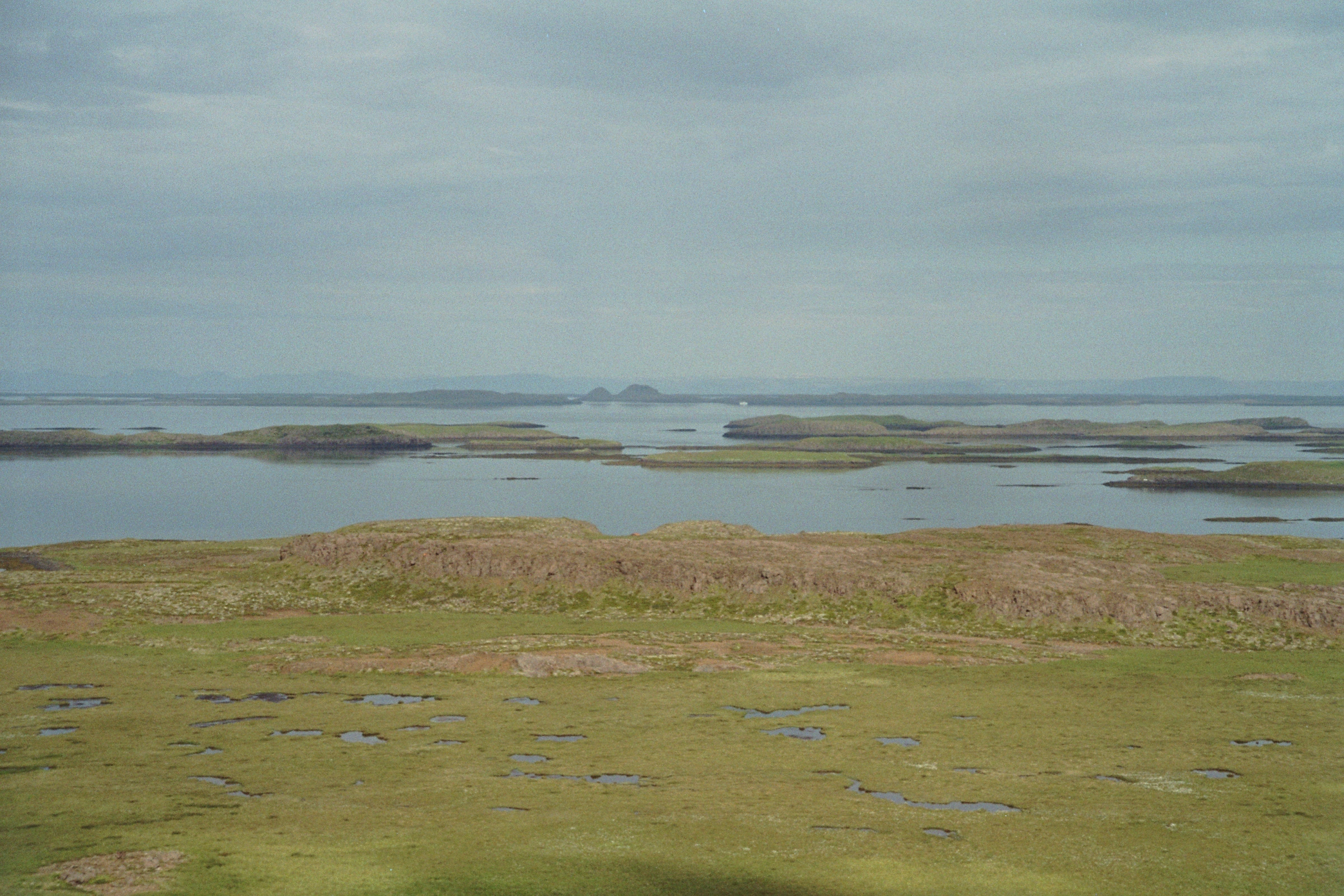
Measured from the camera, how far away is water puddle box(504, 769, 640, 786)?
32531mm

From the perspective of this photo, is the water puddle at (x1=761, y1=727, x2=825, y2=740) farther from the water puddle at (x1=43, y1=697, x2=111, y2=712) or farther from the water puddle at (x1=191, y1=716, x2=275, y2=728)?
the water puddle at (x1=43, y1=697, x2=111, y2=712)

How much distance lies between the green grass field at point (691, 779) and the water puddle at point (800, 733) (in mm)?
648

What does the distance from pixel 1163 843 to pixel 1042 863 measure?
3929 millimetres

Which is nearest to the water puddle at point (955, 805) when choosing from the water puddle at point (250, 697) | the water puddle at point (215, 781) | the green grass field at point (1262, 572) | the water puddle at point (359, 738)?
the water puddle at point (359, 738)

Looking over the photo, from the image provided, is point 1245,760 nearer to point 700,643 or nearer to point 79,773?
point 700,643

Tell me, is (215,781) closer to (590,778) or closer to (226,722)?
(226,722)

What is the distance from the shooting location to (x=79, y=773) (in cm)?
3200

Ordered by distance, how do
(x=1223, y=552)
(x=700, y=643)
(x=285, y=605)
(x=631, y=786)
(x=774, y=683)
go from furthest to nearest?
(x=1223, y=552), (x=285, y=605), (x=700, y=643), (x=774, y=683), (x=631, y=786)

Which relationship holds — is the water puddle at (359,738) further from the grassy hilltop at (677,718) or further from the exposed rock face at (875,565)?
the exposed rock face at (875,565)

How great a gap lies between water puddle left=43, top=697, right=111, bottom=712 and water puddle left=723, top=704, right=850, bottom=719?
82.6 feet

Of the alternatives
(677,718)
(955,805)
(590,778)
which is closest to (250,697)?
(677,718)

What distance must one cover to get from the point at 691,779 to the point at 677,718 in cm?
804

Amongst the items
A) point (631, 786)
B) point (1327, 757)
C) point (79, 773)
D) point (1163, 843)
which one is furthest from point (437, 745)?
point (1327, 757)

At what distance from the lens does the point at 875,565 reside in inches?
2746
